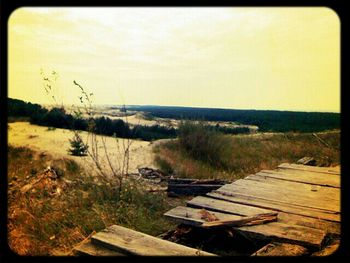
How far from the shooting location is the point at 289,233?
3.14 meters

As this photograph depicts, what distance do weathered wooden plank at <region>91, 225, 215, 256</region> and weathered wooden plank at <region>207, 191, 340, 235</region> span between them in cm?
121

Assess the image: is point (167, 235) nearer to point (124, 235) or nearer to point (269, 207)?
point (124, 235)

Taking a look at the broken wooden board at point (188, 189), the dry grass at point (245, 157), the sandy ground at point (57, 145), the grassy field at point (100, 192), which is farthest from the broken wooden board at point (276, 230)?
the sandy ground at point (57, 145)

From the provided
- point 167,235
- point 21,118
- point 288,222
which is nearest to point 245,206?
point 288,222

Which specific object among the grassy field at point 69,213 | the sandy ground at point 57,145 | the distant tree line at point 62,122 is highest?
the distant tree line at point 62,122

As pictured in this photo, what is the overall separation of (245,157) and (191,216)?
591 centimetres

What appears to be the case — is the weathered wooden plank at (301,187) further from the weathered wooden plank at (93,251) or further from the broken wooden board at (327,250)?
the weathered wooden plank at (93,251)

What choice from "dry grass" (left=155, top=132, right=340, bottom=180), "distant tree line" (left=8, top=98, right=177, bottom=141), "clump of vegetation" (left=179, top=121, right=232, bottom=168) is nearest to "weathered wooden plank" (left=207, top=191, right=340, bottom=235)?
"dry grass" (left=155, top=132, right=340, bottom=180)

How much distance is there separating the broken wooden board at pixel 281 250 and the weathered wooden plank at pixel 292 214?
485 mm

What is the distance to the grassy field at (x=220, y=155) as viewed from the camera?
7735mm

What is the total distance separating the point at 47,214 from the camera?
4469 millimetres

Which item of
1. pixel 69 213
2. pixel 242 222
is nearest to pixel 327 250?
pixel 242 222
